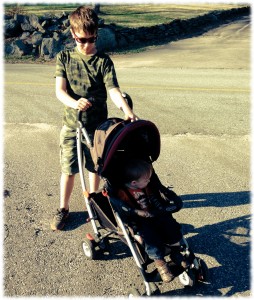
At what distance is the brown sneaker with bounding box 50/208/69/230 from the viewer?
395 centimetres

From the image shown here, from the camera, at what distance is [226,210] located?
4.33 m

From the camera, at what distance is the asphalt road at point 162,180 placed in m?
3.32

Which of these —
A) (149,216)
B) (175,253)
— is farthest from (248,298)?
(149,216)

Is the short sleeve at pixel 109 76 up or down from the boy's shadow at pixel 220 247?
up

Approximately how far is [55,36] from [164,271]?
13.4 m

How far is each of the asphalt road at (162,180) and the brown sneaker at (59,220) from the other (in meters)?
0.06

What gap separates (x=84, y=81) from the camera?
350cm

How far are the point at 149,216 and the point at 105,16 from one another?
20963 mm

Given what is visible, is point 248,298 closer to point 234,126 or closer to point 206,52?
point 234,126

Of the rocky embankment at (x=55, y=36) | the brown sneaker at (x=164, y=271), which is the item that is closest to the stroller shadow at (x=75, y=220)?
the brown sneaker at (x=164, y=271)

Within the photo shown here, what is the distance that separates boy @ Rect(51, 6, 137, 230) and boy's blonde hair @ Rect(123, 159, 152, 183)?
0.39 metres

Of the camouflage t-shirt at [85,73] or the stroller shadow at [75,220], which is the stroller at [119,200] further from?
the stroller shadow at [75,220]

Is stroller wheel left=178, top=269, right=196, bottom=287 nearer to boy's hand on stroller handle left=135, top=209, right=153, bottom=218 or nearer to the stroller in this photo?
the stroller

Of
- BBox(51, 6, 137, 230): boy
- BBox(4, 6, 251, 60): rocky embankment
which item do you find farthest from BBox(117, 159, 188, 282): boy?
BBox(4, 6, 251, 60): rocky embankment
